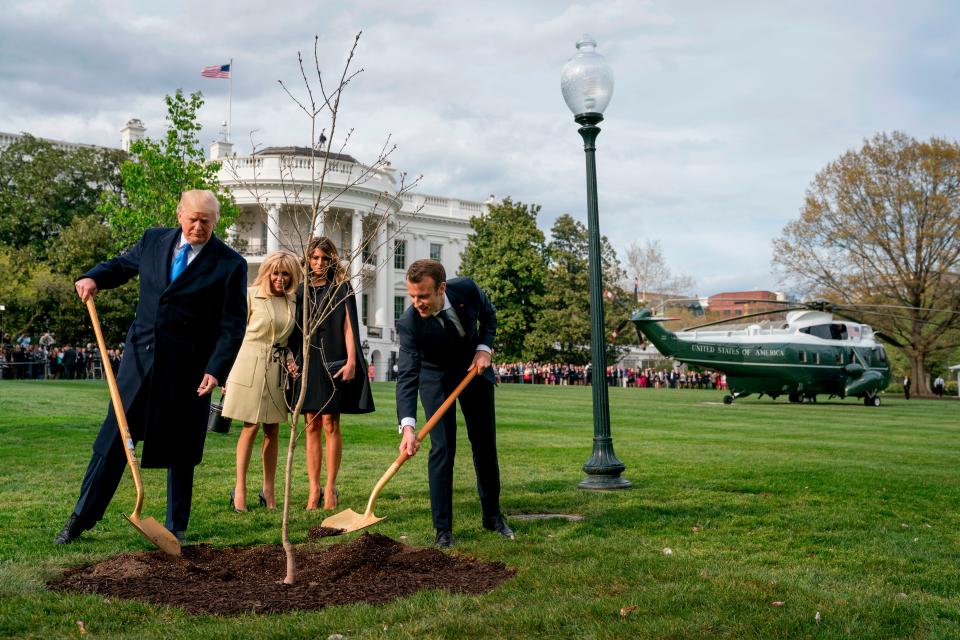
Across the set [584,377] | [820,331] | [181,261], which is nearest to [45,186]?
[584,377]

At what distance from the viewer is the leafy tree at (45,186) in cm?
5747

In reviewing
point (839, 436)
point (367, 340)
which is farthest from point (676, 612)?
point (367, 340)

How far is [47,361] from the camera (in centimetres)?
3781

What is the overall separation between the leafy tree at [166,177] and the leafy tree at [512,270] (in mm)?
30996

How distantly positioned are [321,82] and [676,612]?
3238mm

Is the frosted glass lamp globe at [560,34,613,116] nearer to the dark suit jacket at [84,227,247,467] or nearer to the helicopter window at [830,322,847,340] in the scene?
the dark suit jacket at [84,227,247,467]

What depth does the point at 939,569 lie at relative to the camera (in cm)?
526

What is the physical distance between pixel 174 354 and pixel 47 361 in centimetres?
3621

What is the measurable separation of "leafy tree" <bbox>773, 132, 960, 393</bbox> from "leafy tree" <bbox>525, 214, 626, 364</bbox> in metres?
15.2

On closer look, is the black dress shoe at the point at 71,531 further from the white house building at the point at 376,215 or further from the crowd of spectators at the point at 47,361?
the white house building at the point at 376,215

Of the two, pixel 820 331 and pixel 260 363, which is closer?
pixel 260 363

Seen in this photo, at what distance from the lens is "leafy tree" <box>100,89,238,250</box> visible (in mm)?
33188

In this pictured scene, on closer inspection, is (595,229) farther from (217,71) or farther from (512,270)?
(512,270)

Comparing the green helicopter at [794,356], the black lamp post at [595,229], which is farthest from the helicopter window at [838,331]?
the black lamp post at [595,229]
